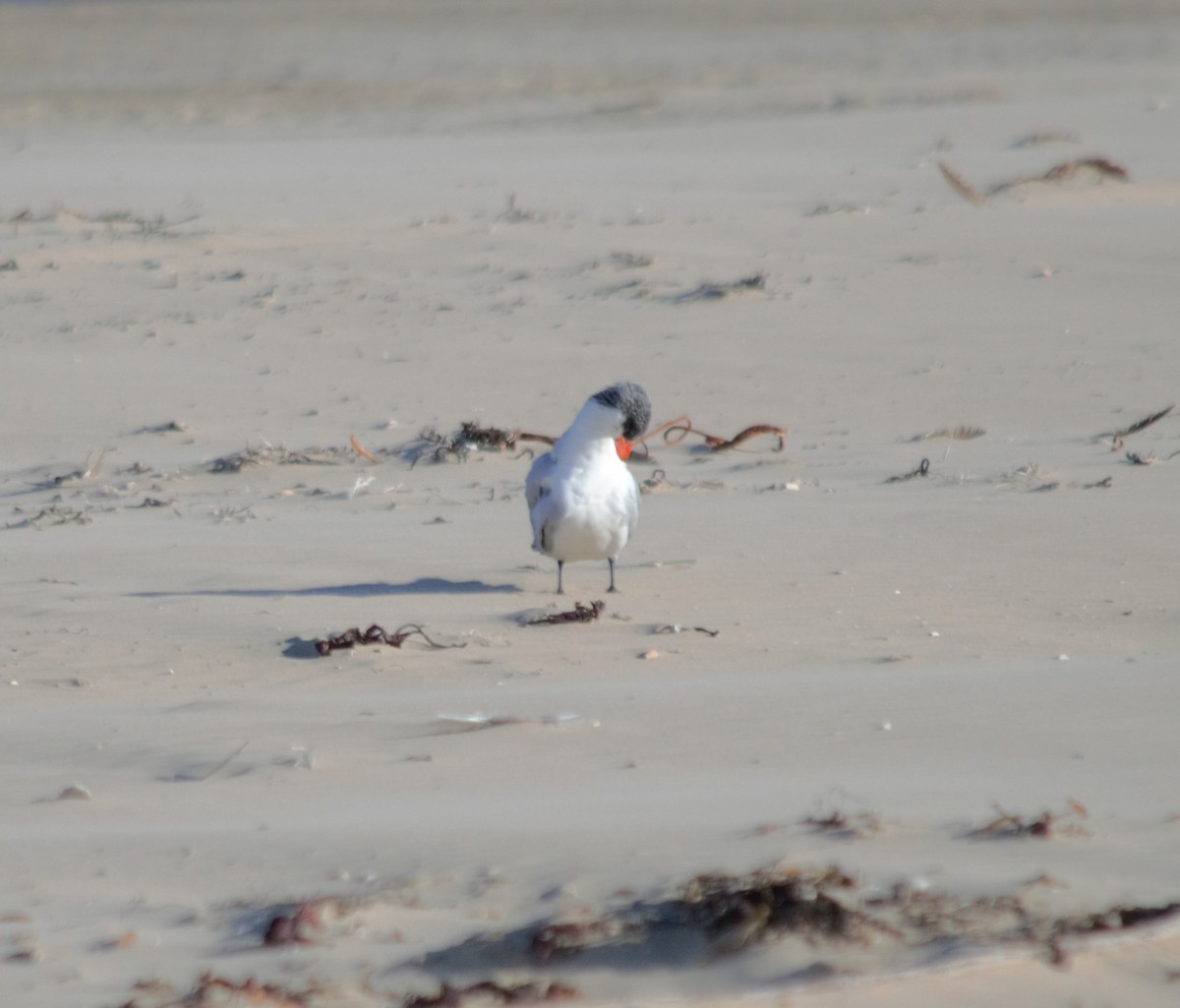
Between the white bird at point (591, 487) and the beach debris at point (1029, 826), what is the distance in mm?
2493

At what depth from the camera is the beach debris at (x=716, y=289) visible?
12.6 metres

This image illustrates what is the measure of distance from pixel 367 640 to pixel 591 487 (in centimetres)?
106

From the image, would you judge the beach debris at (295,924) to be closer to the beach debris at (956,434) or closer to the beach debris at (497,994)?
the beach debris at (497,994)

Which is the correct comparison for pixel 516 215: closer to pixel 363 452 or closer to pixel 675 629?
pixel 363 452

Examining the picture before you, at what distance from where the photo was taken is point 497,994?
314cm

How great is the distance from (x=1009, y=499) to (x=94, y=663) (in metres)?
3.97

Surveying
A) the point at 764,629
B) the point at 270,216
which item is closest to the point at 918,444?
the point at 764,629

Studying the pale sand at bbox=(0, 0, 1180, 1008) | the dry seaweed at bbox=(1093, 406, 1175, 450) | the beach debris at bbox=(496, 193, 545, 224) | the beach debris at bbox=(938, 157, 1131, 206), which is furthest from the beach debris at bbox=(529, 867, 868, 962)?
the beach debris at bbox=(938, 157, 1131, 206)

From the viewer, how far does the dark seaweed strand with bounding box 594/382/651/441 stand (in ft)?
20.5

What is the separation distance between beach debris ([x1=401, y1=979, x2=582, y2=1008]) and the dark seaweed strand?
328 centimetres

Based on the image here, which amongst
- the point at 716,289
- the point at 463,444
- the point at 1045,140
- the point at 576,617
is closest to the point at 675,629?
the point at 576,617

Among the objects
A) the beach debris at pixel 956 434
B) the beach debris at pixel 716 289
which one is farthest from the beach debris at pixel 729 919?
the beach debris at pixel 716 289

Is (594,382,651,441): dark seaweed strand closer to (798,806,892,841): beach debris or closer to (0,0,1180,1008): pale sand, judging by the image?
(0,0,1180,1008): pale sand

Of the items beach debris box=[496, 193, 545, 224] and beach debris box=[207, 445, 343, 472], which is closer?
beach debris box=[207, 445, 343, 472]
